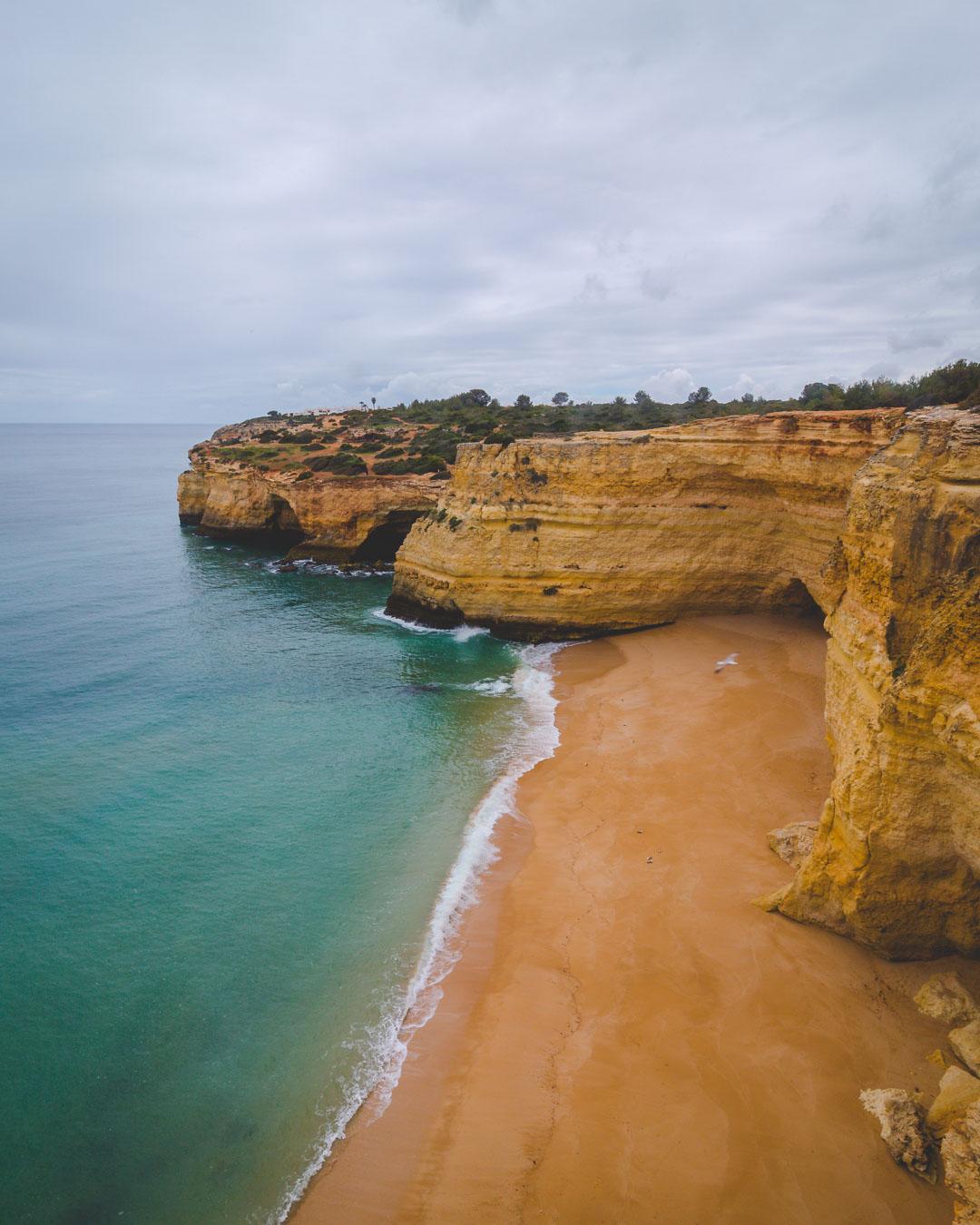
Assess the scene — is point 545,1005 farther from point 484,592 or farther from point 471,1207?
point 484,592

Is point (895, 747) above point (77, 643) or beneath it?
above

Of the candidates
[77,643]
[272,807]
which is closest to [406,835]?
[272,807]

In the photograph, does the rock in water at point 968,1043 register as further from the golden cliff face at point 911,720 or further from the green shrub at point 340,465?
the green shrub at point 340,465

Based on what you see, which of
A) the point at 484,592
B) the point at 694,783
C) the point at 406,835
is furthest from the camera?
the point at 484,592

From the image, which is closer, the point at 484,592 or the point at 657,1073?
the point at 657,1073

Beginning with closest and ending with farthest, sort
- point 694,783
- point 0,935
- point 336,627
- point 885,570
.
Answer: point 885,570 < point 0,935 < point 694,783 < point 336,627

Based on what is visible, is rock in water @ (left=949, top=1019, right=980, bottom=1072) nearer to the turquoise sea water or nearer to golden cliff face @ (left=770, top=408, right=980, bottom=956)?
golden cliff face @ (left=770, top=408, right=980, bottom=956)

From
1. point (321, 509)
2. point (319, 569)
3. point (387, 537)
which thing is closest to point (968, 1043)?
point (387, 537)

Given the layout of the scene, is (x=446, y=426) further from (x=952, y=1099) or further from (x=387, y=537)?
(x=952, y=1099)

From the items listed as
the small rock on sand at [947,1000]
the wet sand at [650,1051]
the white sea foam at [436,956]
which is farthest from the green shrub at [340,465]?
the small rock on sand at [947,1000]
